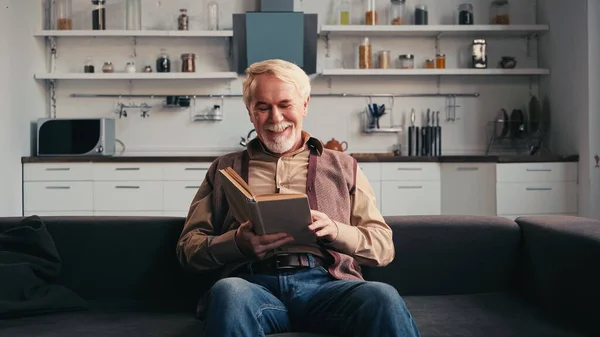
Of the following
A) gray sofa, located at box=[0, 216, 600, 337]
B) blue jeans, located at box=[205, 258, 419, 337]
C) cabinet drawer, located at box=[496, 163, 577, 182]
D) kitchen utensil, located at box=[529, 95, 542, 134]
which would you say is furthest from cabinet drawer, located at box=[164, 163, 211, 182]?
blue jeans, located at box=[205, 258, 419, 337]

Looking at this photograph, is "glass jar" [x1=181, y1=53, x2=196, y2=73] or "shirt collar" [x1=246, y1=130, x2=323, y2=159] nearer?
"shirt collar" [x1=246, y1=130, x2=323, y2=159]

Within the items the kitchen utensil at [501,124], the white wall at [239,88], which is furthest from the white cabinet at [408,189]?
the kitchen utensil at [501,124]

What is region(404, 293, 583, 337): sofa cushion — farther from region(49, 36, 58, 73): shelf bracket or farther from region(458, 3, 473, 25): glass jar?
region(49, 36, 58, 73): shelf bracket

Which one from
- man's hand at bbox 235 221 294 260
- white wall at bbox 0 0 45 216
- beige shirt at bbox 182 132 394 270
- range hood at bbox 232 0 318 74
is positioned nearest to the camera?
man's hand at bbox 235 221 294 260

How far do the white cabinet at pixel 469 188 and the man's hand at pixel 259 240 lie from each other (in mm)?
3528

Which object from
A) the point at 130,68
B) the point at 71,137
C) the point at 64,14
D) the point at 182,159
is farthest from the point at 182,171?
the point at 64,14

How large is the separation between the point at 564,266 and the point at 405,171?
10.5 feet

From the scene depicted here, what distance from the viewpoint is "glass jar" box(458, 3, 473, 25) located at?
578cm

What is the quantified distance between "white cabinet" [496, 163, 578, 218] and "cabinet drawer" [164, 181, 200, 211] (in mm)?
2234

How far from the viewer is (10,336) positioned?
1.94m

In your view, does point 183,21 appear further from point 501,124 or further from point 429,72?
point 501,124

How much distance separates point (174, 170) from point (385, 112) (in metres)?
1.84

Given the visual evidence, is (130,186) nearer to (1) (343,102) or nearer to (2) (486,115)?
(1) (343,102)

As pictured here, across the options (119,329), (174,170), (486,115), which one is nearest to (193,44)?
(174,170)
